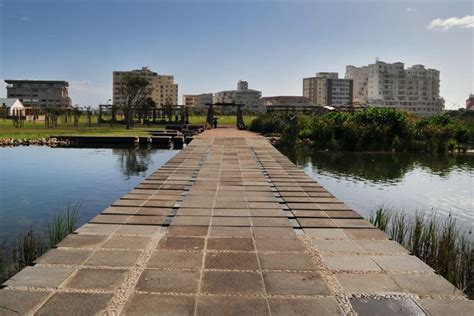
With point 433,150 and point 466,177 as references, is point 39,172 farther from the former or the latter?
point 433,150

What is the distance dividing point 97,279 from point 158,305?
628 mm

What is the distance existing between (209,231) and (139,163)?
11.6 meters

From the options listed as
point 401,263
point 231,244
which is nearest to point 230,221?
point 231,244

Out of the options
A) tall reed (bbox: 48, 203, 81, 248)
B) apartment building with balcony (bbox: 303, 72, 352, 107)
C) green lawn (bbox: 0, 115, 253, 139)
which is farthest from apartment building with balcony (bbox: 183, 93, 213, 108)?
tall reed (bbox: 48, 203, 81, 248)

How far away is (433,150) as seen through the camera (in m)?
20.6

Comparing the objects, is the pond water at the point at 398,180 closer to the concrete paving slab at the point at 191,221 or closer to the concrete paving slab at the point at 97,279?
the concrete paving slab at the point at 191,221

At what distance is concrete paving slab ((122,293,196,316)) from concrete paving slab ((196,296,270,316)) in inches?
2.7

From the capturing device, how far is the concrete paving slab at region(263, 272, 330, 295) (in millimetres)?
3008

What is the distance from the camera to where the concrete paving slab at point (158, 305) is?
267cm

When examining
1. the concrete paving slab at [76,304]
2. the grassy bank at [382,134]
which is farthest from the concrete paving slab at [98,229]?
the grassy bank at [382,134]

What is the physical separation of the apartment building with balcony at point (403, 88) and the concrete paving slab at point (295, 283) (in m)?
82.3

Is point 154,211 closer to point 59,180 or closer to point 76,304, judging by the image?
point 76,304

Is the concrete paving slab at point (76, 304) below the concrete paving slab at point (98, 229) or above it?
below

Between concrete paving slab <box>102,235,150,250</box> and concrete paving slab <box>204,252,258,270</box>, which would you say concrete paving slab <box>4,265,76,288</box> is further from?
concrete paving slab <box>204,252,258,270</box>
